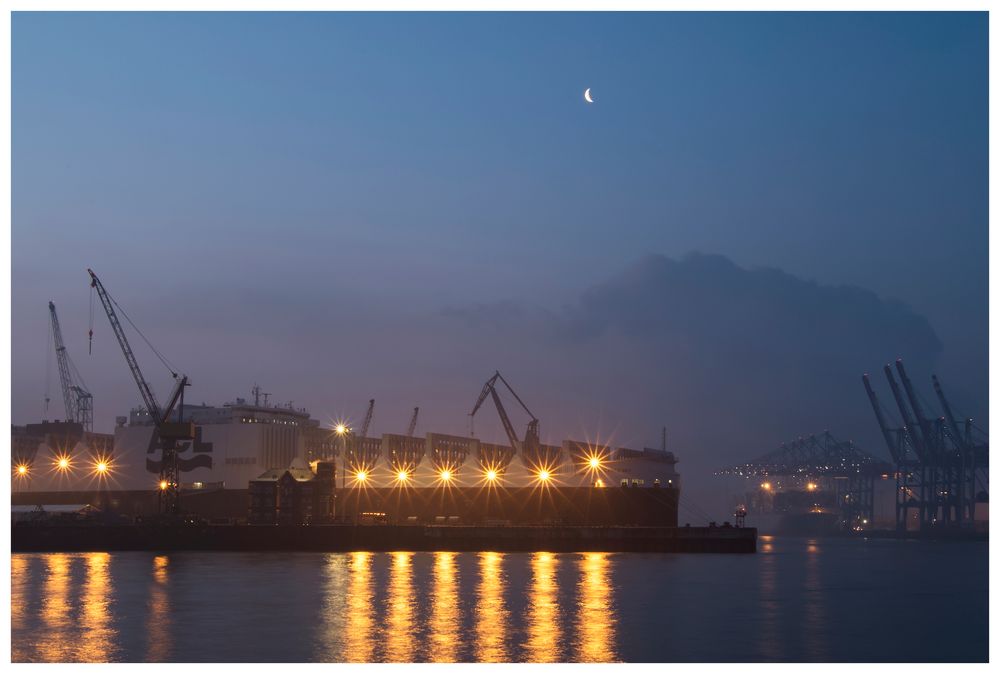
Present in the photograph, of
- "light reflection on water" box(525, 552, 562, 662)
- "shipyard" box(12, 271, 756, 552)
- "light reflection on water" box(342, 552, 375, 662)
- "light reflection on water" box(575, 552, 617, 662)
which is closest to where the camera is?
"light reflection on water" box(342, 552, 375, 662)

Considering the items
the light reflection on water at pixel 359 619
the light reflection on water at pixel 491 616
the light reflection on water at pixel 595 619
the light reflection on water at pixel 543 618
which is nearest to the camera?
the light reflection on water at pixel 359 619

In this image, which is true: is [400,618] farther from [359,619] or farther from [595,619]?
[595,619]

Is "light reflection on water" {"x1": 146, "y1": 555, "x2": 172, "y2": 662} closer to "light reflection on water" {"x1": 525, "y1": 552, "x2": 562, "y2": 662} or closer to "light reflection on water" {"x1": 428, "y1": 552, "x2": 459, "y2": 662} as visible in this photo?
"light reflection on water" {"x1": 428, "y1": 552, "x2": 459, "y2": 662}

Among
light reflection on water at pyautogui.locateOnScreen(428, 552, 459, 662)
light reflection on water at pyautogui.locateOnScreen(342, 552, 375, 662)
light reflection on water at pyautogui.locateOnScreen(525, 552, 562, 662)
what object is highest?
light reflection on water at pyautogui.locateOnScreen(525, 552, 562, 662)

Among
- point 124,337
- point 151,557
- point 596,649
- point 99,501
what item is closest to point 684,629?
point 596,649

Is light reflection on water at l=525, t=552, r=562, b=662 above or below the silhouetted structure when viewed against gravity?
below

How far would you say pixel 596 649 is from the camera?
4397cm

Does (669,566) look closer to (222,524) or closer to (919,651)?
(919,651)

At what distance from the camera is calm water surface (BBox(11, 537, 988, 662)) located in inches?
1748

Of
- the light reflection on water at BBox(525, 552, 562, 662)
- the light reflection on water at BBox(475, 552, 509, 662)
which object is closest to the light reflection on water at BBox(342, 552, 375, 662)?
the light reflection on water at BBox(475, 552, 509, 662)

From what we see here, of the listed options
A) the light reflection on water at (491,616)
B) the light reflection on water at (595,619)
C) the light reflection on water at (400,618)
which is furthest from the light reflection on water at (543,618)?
the light reflection on water at (400,618)

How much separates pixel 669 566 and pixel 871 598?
24.3m

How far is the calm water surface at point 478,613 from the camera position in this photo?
146ft

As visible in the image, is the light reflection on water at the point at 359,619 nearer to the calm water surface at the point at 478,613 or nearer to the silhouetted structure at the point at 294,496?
the calm water surface at the point at 478,613
